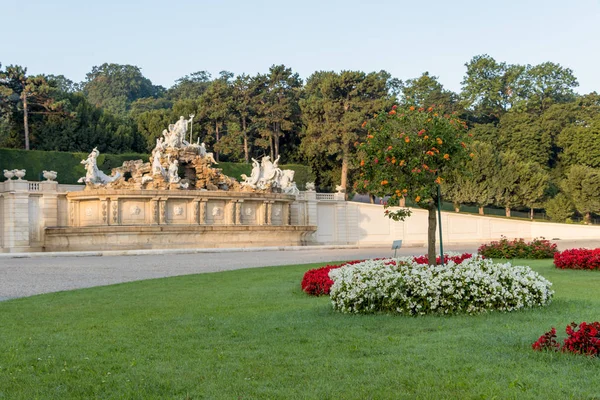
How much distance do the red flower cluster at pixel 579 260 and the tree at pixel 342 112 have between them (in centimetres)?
3513

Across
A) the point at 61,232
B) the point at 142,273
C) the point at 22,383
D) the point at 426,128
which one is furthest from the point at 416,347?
the point at 61,232

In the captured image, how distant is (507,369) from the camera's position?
6.89 m

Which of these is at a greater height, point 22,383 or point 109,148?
point 109,148

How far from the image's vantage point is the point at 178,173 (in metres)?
44.2

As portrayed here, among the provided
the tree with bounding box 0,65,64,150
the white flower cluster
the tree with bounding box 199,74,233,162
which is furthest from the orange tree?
the tree with bounding box 199,74,233,162

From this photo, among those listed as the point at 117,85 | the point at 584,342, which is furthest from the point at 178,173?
the point at 117,85

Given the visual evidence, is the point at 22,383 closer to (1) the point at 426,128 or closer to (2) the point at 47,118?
(1) the point at 426,128

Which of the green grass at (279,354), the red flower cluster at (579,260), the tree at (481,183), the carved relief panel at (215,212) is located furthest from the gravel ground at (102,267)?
the tree at (481,183)

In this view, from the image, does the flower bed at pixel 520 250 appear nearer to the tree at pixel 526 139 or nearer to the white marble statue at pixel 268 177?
the white marble statue at pixel 268 177

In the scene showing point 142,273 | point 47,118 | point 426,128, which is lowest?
point 142,273

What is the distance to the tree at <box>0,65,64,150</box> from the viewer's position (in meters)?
48.4

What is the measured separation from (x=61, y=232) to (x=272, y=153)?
25.3m

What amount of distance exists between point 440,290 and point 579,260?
35.4 ft

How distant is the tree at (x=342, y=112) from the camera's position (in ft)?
183
